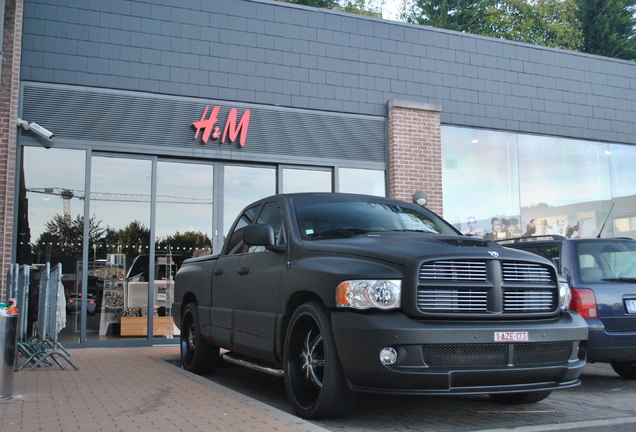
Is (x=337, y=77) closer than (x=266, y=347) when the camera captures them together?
No

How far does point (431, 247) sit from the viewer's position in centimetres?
504

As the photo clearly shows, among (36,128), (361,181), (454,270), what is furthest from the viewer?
(361,181)

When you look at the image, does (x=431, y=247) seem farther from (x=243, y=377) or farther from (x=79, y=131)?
(x=79, y=131)

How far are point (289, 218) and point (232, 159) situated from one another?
6495 mm

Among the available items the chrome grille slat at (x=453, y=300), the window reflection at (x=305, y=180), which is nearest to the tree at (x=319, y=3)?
the window reflection at (x=305, y=180)

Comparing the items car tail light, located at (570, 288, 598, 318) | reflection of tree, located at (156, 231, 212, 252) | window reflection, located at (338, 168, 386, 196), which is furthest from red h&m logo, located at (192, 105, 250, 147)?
car tail light, located at (570, 288, 598, 318)

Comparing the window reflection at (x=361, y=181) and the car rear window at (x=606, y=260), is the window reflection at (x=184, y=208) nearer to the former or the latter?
the window reflection at (x=361, y=181)

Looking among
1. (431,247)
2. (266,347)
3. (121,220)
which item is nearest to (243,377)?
(266,347)

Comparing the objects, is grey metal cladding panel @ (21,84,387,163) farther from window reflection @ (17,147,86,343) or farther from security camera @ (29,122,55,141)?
window reflection @ (17,147,86,343)

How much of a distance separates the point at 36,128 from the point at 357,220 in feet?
22.9

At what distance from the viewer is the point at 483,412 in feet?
18.8

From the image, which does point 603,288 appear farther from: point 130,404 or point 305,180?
point 305,180

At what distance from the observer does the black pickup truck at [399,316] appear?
4.64 metres

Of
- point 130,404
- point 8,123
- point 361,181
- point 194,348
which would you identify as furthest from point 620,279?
point 8,123
